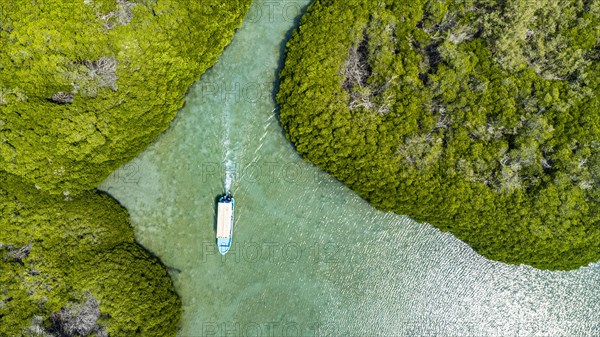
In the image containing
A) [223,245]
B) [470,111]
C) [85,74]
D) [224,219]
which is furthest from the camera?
[223,245]

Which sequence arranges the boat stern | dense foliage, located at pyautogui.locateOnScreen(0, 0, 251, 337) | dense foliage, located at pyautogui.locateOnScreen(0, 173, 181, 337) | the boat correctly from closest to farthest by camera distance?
dense foliage, located at pyautogui.locateOnScreen(0, 0, 251, 337) < dense foliage, located at pyautogui.locateOnScreen(0, 173, 181, 337) < the boat < the boat stern

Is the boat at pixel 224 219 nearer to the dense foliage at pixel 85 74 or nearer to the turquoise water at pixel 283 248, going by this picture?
the turquoise water at pixel 283 248

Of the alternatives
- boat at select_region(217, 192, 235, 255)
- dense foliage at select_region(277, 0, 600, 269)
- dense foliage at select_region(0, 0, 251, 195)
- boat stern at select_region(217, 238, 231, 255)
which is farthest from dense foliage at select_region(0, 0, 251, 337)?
dense foliage at select_region(277, 0, 600, 269)

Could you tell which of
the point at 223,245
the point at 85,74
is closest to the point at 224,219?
the point at 223,245

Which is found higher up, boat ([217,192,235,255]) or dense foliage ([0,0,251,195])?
dense foliage ([0,0,251,195])

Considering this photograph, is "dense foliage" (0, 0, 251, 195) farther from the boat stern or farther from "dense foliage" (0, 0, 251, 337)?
the boat stern

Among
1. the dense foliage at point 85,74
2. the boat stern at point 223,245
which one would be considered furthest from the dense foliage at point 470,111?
the boat stern at point 223,245

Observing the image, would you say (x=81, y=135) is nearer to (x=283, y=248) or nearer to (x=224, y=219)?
(x=224, y=219)

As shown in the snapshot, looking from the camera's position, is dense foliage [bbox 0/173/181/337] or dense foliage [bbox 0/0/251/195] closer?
dense foliage [bbox 0/0/251/195]
